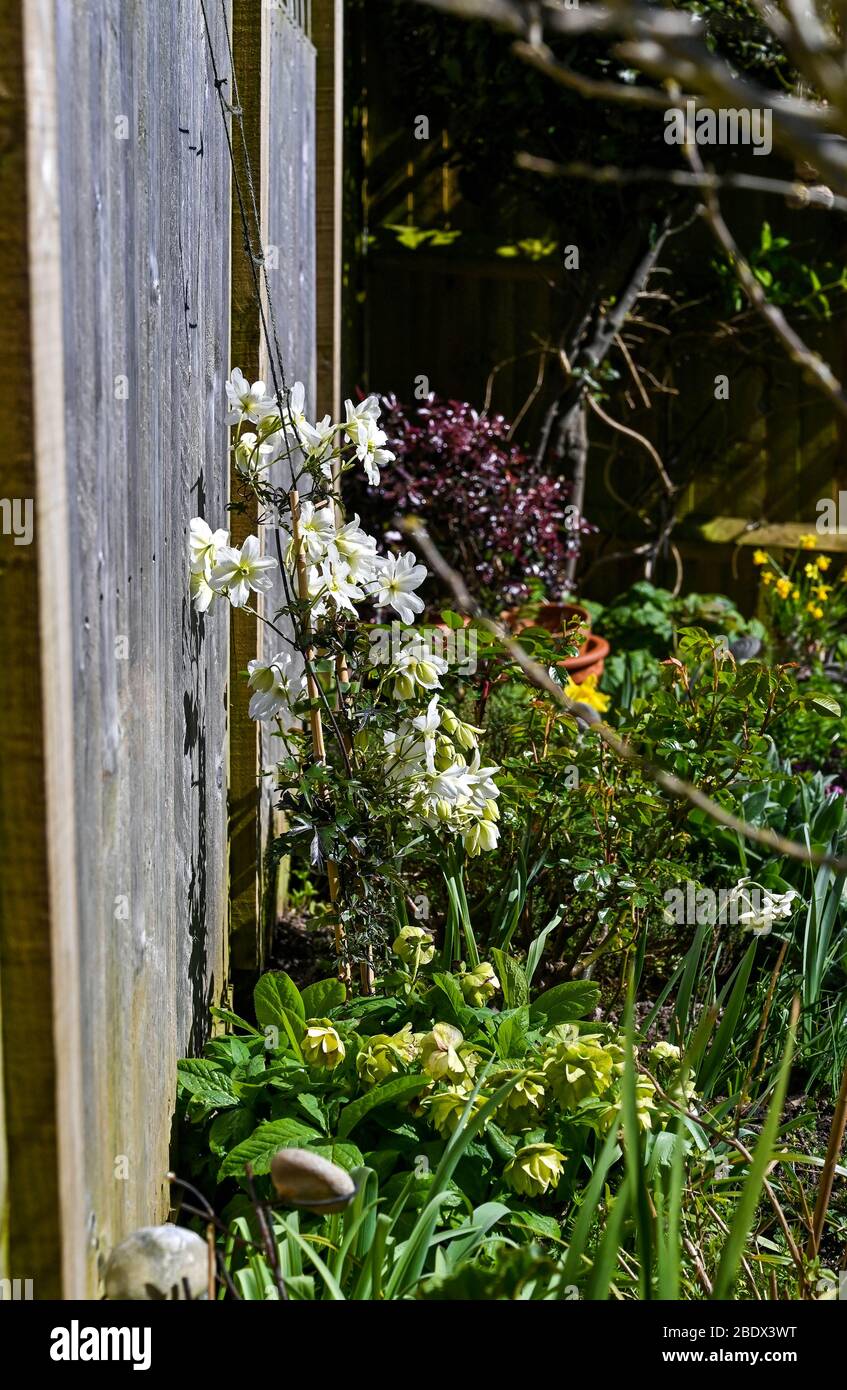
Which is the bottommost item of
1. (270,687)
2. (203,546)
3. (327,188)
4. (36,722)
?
(270,687)

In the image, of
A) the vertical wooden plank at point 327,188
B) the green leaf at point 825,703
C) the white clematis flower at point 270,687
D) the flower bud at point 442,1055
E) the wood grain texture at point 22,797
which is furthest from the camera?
the vertical wooden plank at point 327,188

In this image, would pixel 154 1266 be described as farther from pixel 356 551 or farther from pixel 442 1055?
pixel 356 551

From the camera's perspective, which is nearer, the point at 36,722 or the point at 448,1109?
the point at 36,722

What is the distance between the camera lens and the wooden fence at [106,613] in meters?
1.17

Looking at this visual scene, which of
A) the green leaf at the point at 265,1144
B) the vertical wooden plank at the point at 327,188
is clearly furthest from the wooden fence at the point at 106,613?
the vertical wooden plank at the point at 327,188

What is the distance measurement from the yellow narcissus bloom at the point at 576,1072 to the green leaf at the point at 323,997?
0.40 meters

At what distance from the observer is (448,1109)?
1.81 meters

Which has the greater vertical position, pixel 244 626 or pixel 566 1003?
pixel 244 626

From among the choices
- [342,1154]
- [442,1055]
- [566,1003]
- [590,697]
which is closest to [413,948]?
[566,1003]

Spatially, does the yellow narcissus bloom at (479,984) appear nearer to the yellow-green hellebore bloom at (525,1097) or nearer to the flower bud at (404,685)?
the yellow-green hellebore bloom at (525,1097)

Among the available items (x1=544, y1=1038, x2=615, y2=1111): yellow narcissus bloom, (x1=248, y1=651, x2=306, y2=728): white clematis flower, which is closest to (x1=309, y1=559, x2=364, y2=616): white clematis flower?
(x1=248, y1=651, x2=306, y2=728): white clematis flower

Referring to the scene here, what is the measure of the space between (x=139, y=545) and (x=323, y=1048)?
2.53ft

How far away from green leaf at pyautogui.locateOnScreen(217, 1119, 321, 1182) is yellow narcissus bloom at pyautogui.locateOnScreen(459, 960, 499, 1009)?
0.42 m
